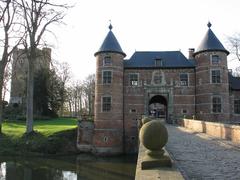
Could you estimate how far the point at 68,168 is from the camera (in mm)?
19297

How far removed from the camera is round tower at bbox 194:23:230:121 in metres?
24.8

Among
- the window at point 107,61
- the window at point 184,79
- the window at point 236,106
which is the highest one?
the window at point 107,61

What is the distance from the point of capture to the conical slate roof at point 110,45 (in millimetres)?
25891

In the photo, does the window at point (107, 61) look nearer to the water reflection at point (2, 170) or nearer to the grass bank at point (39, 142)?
the grass bank at point (39, 142)

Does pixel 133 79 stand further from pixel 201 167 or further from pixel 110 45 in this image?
pixel 201 167

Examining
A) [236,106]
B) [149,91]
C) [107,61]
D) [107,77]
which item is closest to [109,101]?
[107,77]

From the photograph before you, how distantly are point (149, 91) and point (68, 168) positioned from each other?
10.5 meters

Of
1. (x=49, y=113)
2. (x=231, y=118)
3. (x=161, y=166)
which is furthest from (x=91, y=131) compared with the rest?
(x=161, y=166)

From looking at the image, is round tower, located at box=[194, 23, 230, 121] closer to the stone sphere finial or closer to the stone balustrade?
the stone balustrade

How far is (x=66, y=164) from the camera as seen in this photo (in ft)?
67.7

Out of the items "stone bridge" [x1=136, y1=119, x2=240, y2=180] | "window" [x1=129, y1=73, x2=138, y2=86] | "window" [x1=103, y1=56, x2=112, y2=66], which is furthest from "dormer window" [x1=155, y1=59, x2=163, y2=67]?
"stone bridge" [x1=136, y1=119, x2=240, y2=180]

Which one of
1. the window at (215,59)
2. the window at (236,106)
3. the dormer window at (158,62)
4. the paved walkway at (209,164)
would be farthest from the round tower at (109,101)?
the paved walkway at (209,164)

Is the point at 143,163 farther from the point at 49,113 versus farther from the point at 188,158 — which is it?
the point at 49,113

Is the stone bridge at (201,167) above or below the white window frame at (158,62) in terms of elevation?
below
